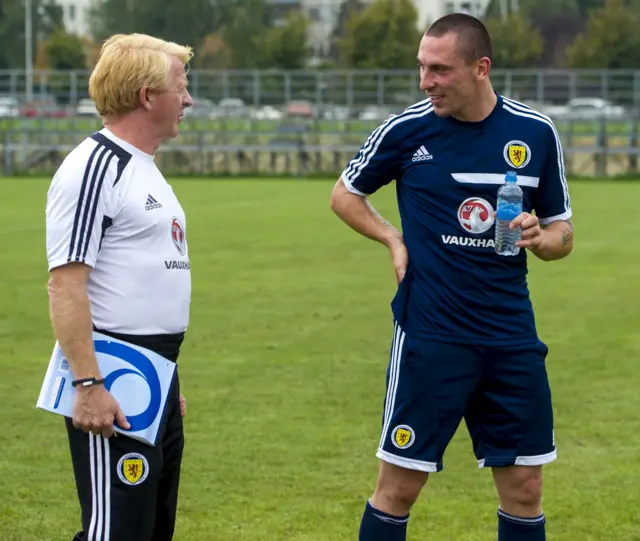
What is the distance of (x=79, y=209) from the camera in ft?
12.7

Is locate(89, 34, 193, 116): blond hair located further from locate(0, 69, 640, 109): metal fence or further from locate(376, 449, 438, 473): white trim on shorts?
locate(0, 69, 640, 109): metal fence

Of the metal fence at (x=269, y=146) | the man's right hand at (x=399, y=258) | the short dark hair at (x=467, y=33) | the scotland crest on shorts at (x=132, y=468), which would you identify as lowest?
the metal fence at (x=269, y=146)

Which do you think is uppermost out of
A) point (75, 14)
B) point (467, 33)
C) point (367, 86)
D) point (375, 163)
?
point (75, 14)

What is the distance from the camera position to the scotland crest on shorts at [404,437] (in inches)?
180

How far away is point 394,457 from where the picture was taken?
460 centimetres

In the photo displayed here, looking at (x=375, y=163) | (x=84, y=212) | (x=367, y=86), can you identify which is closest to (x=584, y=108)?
(x=367, y=86)

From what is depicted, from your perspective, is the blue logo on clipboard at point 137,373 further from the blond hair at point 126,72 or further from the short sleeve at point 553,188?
the short sleeve at point 553,188

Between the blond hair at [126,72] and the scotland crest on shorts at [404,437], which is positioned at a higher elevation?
the blond hair at [126,72]

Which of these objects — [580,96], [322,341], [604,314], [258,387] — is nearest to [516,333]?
[258,387]

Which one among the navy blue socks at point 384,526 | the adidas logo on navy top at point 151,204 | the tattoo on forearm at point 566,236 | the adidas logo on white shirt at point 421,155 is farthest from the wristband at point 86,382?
the tattoo on forearm at point 566,236

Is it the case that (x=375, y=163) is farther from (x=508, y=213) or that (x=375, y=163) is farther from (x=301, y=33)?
(x=301, y=33)

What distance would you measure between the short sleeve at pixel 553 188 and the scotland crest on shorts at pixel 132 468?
5.62ft

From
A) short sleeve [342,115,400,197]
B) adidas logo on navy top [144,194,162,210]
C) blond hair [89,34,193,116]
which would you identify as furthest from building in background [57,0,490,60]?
adidas logo on navy top [144,194,162,210]

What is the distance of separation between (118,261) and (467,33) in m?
1.46
